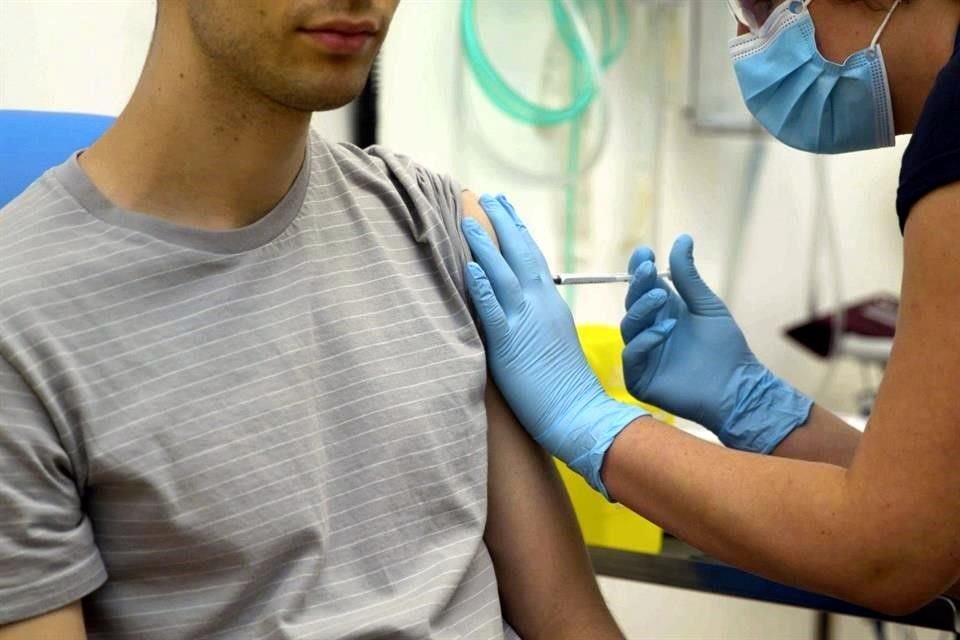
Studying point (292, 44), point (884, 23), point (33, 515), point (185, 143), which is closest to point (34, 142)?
point (185, 143)

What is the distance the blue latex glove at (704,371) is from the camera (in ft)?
5.03

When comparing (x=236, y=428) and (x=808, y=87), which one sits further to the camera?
(x=808, y=87)

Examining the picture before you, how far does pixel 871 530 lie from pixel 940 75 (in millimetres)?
454

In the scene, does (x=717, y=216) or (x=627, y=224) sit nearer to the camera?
(x=627, y=224)

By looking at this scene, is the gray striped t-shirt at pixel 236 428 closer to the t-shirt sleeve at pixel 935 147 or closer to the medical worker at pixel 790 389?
the medical worker at pixel 790 389

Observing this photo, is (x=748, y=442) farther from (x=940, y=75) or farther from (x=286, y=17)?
(x=286, y=17)

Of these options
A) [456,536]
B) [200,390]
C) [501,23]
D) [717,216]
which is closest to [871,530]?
[456,536]

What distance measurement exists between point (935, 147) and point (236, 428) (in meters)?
0.71

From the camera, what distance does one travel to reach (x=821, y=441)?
59.9 inches

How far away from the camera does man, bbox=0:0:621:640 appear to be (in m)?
0.97

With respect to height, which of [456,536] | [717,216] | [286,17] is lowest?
[717,216]

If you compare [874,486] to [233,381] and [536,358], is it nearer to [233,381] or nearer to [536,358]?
[536,358]

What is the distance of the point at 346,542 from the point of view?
1.12 metres

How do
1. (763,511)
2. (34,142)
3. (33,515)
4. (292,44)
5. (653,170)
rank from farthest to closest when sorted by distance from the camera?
(653,170) < (34,142) < (763,511) < (292,44) < (33,515)
